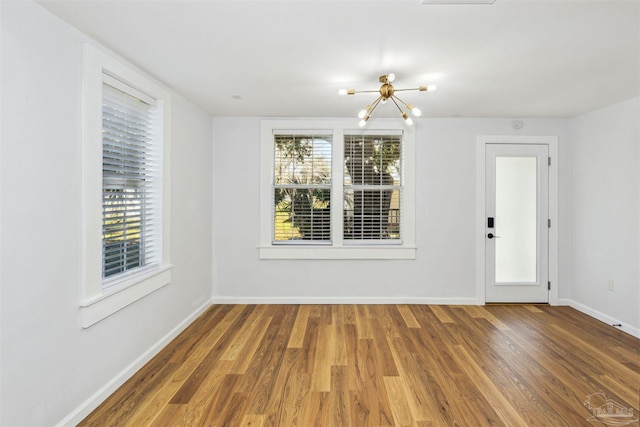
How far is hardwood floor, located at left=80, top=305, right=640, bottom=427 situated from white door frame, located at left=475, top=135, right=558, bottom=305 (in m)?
0.52

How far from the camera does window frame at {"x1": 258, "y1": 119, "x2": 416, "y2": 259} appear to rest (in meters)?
4.07

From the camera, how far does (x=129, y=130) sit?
8.28ft

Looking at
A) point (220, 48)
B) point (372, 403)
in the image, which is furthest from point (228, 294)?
point (220, 48)

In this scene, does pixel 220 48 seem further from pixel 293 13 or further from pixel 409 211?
pixel 409 211

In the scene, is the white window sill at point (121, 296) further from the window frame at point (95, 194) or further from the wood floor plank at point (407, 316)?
the wood floor plank at point (407, 316)

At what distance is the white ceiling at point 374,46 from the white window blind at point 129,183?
1.16 feet

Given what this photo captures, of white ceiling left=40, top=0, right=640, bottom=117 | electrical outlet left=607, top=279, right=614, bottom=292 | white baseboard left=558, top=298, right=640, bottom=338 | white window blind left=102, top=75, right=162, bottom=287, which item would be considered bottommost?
white baseboard left=558, top=298, right=640, bottom=338

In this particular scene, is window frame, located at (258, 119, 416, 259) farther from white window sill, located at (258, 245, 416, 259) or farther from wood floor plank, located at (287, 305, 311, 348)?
wood floor plank, located at (287, 305, 311, 348)

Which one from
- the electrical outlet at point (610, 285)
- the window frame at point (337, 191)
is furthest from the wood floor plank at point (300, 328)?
the electrical outlet at point (610, 285)

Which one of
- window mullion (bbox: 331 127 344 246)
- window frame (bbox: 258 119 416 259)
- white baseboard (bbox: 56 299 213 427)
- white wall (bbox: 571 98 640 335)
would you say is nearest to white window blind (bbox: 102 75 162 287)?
white baseboard (bbox: 56 299 213 427)

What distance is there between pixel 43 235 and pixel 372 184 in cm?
333

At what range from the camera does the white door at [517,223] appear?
4.05 metres

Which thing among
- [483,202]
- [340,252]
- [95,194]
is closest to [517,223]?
[483,202]

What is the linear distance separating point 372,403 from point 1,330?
2.08 meters
